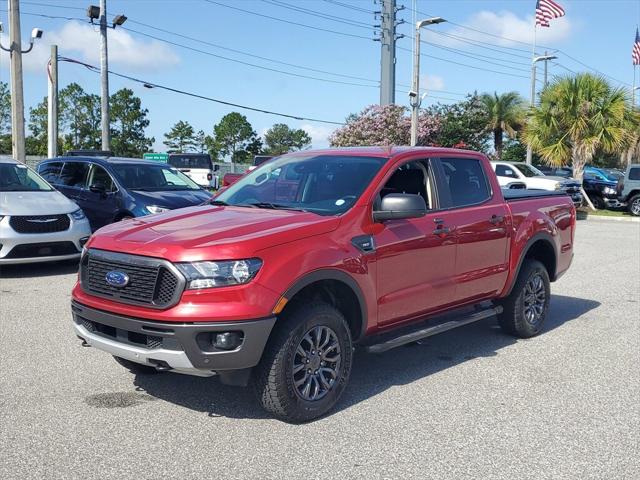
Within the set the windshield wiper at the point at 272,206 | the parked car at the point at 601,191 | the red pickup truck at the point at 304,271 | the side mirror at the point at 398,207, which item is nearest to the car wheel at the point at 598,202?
the parked car at the point at 601,191

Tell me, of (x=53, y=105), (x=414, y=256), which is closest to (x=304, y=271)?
(x=414, y=256)

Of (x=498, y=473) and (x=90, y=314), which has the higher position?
(x=90, y=314)

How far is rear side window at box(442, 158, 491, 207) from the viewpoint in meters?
5.93

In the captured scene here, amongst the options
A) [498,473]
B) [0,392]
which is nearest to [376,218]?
[498,473]

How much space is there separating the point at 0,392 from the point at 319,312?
2.44 metres

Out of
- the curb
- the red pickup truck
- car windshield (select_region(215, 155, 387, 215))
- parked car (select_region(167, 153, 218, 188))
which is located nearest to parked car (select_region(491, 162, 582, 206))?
the curb

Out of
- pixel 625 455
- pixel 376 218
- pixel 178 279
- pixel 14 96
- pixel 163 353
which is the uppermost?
pixel 14 96

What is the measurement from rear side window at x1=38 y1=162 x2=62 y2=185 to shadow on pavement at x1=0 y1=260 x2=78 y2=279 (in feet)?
7.52

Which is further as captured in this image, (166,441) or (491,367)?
(491,367)

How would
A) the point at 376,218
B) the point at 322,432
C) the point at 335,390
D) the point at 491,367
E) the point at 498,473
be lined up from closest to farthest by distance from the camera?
the point at 498,473, the point at 322,432, the point at 335,390, the point at 376,218, the point at 491,367

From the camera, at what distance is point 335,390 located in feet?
15.1

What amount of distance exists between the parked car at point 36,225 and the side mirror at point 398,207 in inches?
248

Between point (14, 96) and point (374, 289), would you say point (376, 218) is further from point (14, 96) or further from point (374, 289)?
point (14, 96)

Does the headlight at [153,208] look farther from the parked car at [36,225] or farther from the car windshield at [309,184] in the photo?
the car windshield at [309,184]
